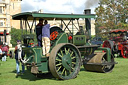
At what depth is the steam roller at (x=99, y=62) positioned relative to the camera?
9.59 m

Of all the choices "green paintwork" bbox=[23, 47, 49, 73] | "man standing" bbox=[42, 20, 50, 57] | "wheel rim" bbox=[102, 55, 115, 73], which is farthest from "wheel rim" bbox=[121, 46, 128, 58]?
"green paintwork" bbox=[23, 47, 49, 73]

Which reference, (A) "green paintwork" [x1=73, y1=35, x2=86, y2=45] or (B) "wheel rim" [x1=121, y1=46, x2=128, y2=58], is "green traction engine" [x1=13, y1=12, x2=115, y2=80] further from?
(B) "wheel rim" [x1=121, y1=46, x2=128, y2=58]

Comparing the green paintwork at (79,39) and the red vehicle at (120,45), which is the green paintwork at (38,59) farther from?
the red vehicle at (120,45)

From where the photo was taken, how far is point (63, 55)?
8461 millimetres

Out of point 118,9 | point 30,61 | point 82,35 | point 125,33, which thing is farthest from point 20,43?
point 118,9

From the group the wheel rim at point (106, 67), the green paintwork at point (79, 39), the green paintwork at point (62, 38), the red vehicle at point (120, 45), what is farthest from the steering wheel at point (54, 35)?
the red vehicle at point (120, 45)

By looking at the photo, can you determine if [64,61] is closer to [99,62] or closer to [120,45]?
[99,62]

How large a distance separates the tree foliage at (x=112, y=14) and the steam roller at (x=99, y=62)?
2576cm

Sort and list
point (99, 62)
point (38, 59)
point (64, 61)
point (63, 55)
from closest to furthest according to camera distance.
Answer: point (38, 59) → point (64, 61) → point (63, 55) → point (99, 62)

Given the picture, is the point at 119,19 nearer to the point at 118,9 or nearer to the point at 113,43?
the point at 118,9

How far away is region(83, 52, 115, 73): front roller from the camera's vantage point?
9.55 metres

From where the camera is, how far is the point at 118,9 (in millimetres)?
35438

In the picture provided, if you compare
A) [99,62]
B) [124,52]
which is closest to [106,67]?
[99,62]

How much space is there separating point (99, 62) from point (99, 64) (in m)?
0.13
